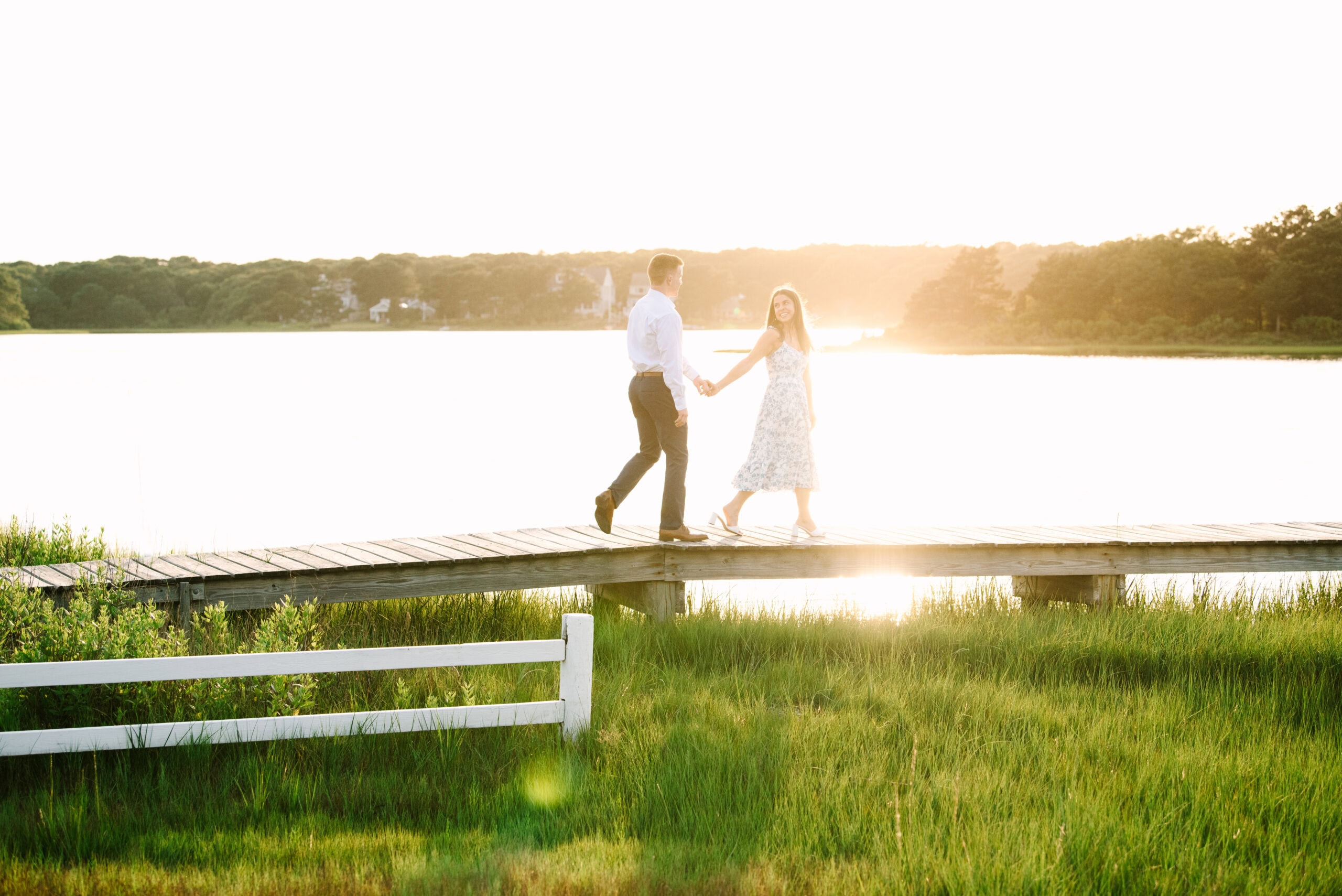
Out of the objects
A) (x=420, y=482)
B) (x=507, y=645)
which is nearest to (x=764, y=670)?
(x=507, y=645)

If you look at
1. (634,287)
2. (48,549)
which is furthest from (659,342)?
(634,287)

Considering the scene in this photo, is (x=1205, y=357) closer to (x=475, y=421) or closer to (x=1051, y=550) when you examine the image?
(x=475, y=421)

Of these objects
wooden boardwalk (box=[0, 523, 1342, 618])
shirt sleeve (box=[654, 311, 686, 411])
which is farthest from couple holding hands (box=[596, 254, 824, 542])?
wooden boardwalk (box=[0, 523, 1342, 618])

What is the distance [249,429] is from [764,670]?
28.7 metres

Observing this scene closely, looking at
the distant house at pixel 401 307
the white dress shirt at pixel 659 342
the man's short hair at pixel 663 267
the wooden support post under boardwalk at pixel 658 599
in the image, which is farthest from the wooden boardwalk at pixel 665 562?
the distant house at pixel 401 307

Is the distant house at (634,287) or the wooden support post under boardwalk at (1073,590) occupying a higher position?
the distant house at (634,287)

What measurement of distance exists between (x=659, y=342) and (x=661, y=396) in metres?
0.38

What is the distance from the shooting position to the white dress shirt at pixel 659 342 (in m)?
6.86

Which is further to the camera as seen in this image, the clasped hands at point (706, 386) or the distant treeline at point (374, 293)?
the distant treeline at point (374, 293)

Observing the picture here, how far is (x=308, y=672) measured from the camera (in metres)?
4.37

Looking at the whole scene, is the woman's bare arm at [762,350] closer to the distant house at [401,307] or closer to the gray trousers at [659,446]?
the gray trousers at [659,446]

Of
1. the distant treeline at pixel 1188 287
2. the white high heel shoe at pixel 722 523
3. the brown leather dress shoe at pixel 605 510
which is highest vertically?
the distant treeline at pixel 1188 287

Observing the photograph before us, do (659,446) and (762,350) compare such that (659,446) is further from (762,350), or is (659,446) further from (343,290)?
(343,290)

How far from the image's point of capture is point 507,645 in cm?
446
